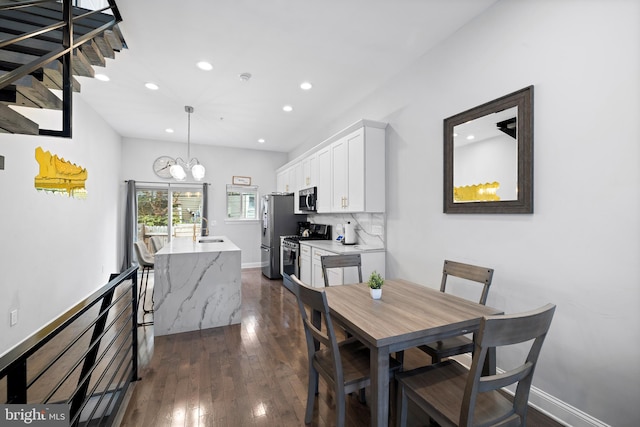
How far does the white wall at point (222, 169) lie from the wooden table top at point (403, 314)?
5.14 metres

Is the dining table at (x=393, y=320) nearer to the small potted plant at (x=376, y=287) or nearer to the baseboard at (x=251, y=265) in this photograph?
the small potted plant at (x=376, y=287)

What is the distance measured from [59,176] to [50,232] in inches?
28.1

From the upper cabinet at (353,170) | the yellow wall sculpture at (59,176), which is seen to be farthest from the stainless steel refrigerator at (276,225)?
the yellow wall sculpture at (59,176)

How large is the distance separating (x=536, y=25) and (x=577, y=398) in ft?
8.10

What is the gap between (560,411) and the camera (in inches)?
72.2

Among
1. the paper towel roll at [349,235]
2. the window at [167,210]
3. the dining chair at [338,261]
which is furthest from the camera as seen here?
the window at [167,210]

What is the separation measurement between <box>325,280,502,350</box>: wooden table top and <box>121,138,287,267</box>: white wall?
514 cm

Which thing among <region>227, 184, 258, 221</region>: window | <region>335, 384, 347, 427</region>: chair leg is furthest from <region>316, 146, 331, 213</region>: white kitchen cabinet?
<region>335, 384, 347, 427</region>: chair leg

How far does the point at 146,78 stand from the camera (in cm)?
347

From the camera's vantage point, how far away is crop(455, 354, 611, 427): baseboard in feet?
5.60

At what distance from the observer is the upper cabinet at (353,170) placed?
342 cm

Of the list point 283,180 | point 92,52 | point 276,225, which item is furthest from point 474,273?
point 283,180

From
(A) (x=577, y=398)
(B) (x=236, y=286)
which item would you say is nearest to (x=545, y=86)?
(A) (x=577, y=398)

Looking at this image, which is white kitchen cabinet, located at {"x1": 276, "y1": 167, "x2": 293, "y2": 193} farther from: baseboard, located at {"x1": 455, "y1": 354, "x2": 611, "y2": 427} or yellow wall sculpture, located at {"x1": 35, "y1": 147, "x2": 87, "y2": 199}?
baseboard, located at {"x1": 455, "y1": 354, "x2": 611, "y2": 427}
